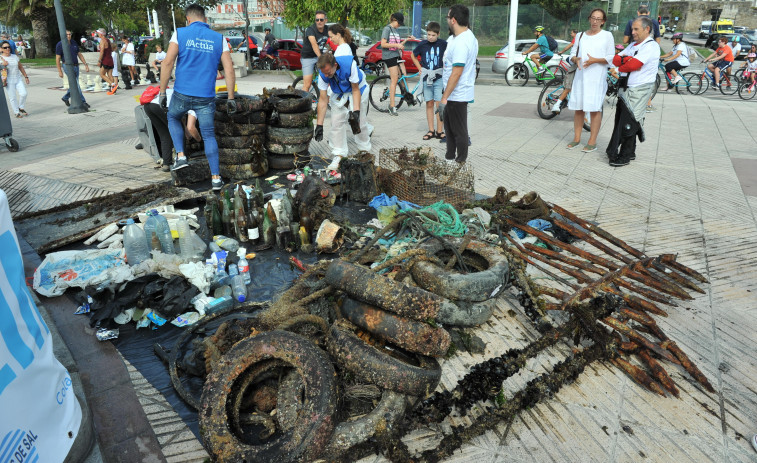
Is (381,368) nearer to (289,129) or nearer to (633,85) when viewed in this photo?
(289,129)

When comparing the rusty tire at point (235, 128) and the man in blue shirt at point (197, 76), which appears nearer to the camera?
the man in blue shirt at point (197, 76)

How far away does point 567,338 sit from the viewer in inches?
137

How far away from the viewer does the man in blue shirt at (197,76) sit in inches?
228

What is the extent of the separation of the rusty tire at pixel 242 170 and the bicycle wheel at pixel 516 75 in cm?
1148

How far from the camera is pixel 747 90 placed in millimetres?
13781

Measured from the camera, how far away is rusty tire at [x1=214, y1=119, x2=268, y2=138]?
6.47 meters

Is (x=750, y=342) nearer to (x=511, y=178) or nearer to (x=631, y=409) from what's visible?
(x=631, y=409)

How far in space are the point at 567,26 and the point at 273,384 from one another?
27.2 metres

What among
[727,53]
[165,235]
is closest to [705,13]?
[727,53]

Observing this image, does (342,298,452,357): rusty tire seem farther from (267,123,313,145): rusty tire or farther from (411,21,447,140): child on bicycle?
(411,21,447,140): child on bicycle

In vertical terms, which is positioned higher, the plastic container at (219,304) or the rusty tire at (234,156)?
the rusty tire at (234,156)

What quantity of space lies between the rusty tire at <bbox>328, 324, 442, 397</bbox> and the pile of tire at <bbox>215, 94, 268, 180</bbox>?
14.4 ft

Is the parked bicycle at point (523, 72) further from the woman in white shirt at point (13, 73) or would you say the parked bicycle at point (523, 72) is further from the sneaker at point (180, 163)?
the woman in white shirt at point (13, 73)

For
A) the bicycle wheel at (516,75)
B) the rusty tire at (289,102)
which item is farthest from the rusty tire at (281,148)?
the bicycle wheel at (516,75)
